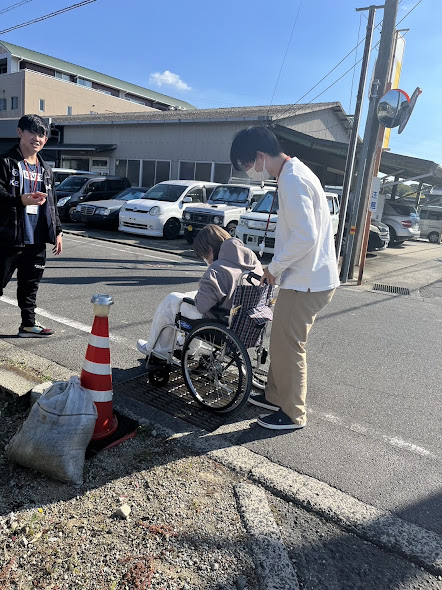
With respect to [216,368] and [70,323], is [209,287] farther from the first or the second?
[70,323]

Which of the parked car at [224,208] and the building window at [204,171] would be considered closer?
the parked car at [224,208]

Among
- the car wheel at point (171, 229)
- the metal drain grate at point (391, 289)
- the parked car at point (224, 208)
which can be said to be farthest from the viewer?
the car wheel at point (171, 229)

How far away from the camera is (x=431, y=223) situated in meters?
25.9

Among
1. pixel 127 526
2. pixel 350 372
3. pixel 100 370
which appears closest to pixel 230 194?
pixel 350 372

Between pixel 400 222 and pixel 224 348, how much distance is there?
700 inches

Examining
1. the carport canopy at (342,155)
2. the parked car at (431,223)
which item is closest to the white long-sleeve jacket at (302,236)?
the carport canopy at (342,155)

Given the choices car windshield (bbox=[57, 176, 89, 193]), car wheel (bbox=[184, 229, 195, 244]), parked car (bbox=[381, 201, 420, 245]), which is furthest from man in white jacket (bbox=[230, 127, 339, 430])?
parked car (bbox=[381, 201, 420, 245])

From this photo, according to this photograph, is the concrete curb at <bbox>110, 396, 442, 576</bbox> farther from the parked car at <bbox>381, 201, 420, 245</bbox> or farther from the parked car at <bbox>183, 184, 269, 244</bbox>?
the parked car at <bbox>381, 201, 420, 245</bbox>

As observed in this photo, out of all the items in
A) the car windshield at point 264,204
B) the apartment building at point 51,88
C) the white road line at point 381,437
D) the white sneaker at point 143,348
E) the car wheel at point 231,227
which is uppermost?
the apartment building at point 51,88

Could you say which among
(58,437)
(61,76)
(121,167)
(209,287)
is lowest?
(58,437)

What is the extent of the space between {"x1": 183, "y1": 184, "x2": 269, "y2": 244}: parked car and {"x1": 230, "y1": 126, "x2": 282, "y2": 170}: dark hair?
9117mm

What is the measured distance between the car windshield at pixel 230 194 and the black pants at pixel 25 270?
944 centimetres

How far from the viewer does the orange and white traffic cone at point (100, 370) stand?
279cm

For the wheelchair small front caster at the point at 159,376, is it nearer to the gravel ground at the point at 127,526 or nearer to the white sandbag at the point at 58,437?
the gravel ground at the point at 127,526
